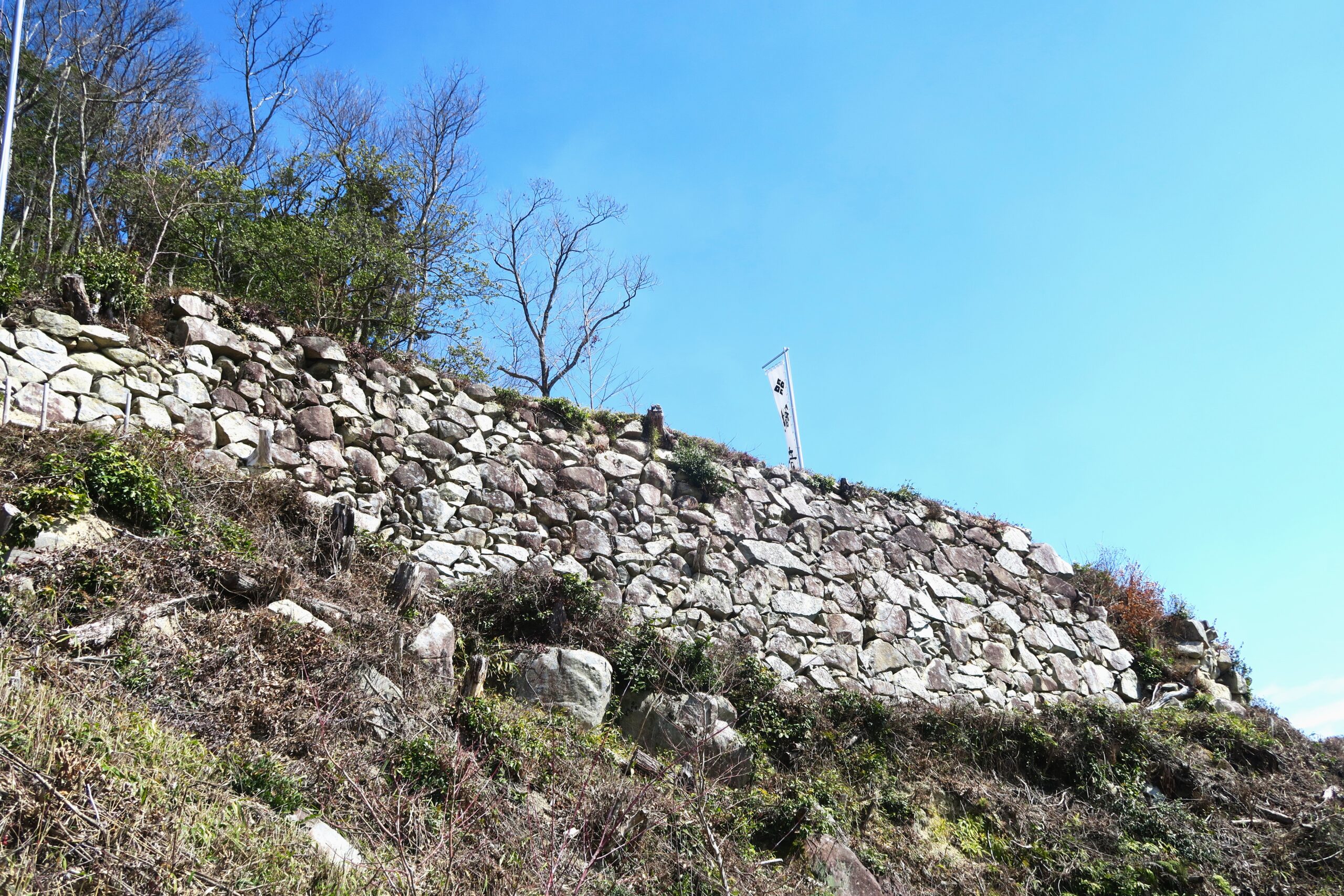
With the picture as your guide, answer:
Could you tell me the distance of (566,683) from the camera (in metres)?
8.12

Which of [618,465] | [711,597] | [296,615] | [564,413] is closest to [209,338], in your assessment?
[296,615]

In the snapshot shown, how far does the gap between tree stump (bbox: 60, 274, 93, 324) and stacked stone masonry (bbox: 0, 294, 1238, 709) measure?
0.16m

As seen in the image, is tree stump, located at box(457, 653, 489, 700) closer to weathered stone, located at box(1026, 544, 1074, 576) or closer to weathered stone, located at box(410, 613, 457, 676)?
weathered stone, located at box(410, 613, 457, 676)

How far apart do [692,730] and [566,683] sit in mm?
1378

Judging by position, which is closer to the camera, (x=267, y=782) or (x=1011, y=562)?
(x=267, y=782)

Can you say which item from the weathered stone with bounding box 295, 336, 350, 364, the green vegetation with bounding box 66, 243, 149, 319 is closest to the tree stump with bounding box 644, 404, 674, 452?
the weathered stone with bounding box 295, 336, 350, 364

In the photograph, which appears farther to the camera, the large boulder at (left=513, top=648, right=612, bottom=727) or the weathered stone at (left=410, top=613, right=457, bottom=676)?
the large boulder at (left=513, top=648, right=612, bottom=727)

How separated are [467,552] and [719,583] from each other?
3.38 m

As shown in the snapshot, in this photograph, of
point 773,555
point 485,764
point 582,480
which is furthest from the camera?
point 773,555

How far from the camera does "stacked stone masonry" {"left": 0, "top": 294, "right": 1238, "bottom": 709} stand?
862cm

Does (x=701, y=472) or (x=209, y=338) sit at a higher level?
(x=701, y=472)

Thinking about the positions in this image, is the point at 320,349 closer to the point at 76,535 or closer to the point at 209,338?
the point at 209,338

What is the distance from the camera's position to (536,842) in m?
5.30

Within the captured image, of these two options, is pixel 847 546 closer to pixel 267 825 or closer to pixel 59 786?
pixel 267 825
